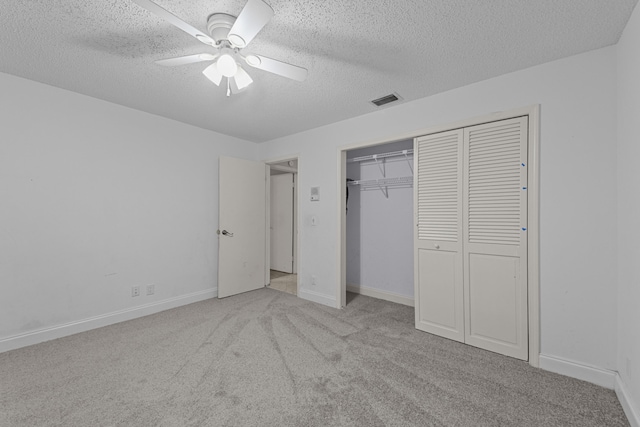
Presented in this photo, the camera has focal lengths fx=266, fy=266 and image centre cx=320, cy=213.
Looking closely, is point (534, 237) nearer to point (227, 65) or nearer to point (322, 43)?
point (322, 43)

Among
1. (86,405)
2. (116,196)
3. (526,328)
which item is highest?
(116,196)

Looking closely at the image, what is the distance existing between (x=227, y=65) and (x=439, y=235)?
238 centimetres

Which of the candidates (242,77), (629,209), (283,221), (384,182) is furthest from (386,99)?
(283,221)

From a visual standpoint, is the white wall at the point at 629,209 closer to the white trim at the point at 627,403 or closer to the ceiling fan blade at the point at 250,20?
the white trim at the point at 627,403

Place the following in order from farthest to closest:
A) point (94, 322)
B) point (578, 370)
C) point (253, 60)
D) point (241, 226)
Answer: point (241, 226) < point (94, 322) < point (578, 370) < point (253, 60)

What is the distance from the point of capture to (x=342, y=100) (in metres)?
2.88

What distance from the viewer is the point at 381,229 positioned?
399cm

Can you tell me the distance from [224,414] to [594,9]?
10.8 ft

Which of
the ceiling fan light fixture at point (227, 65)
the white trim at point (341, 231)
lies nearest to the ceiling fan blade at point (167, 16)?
the ceiling fan light fixture at point (227, 65)

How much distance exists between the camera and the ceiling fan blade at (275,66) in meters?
1.71

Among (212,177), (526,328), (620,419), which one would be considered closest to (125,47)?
(212,177)

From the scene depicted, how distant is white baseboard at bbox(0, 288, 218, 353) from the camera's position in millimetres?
2422

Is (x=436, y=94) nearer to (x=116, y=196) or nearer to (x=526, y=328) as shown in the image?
(x=526, y=328)

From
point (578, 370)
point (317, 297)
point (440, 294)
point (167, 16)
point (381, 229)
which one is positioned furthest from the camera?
point (381, 229)
